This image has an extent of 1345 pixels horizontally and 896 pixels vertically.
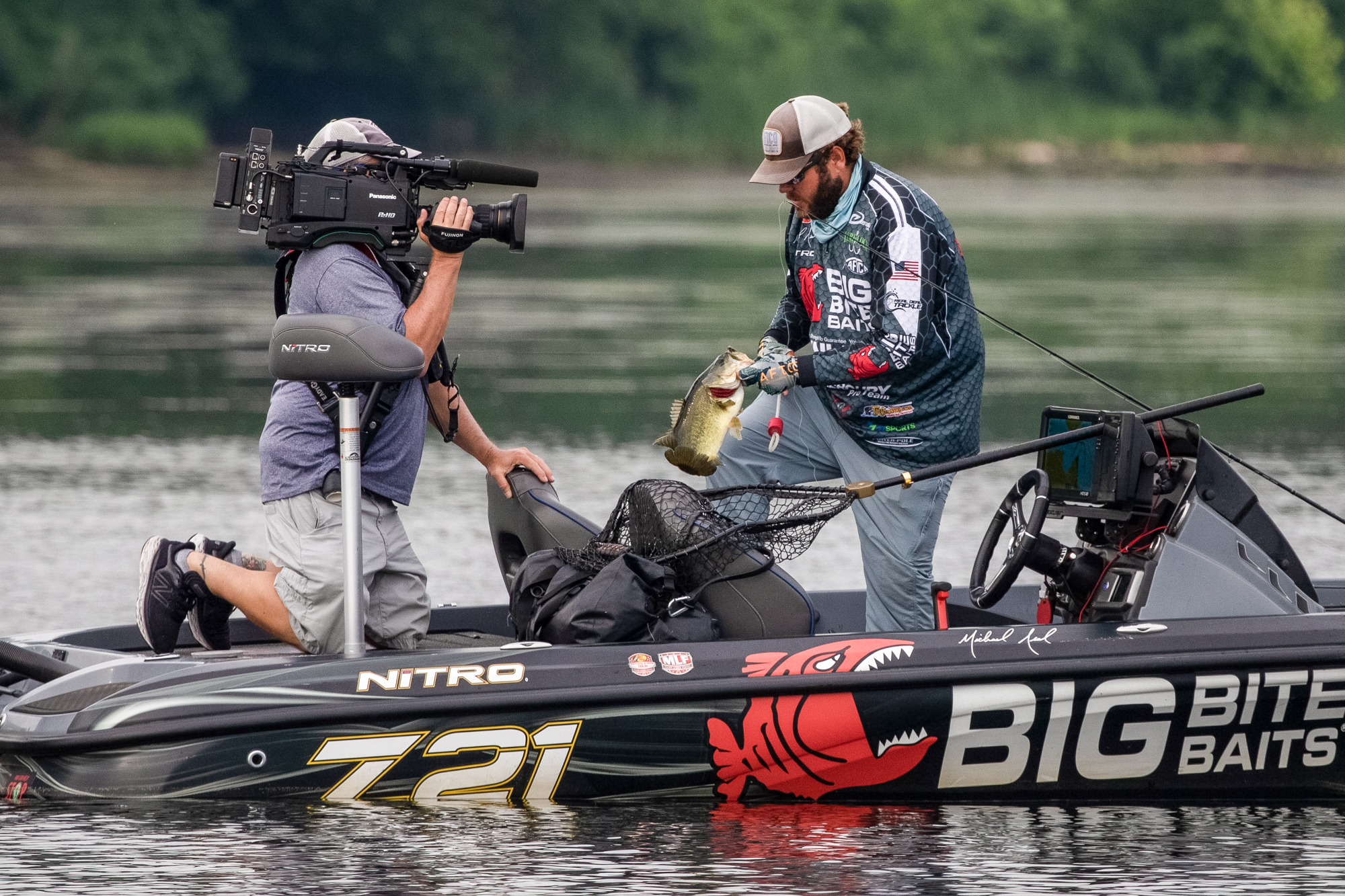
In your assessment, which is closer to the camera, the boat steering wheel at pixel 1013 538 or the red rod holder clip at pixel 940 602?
the boat steering wheel at pixel 1013 538

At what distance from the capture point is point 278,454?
571cm

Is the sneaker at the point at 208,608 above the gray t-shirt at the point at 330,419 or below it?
below

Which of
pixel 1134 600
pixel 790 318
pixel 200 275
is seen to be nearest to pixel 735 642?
pixel 1134 600

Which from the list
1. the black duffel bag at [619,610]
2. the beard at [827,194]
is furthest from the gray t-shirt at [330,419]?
the beard at [827,194]

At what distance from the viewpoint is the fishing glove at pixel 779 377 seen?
604 centimetres

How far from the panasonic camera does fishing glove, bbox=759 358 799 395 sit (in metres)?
0.85

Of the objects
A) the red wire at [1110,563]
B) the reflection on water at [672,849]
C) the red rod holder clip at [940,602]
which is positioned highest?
the red wire at [1110,563]

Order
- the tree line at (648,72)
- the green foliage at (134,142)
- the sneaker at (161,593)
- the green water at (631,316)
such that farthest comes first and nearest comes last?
the tree line at (648,72) < the green foliage at (134,142) < the green water at (631,316) < the sneaker at (161,593)

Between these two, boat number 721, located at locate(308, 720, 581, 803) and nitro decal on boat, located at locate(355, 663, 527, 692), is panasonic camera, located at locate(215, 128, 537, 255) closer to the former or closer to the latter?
nitro decal on boat, located at locate(355, 663, 527, 692)

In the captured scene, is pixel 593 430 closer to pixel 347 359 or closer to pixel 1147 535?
pixel 1147 535

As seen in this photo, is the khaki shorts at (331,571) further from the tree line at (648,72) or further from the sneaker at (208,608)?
the tree line at (648,72)

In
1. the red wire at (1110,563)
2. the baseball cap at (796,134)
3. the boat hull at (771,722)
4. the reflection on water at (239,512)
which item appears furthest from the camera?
the reflection on water at (239,512)

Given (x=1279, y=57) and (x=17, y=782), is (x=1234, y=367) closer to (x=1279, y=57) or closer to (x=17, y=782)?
(x=17, y=782)

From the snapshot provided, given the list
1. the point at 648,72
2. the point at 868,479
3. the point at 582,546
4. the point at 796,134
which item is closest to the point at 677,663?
the point at 582,546
